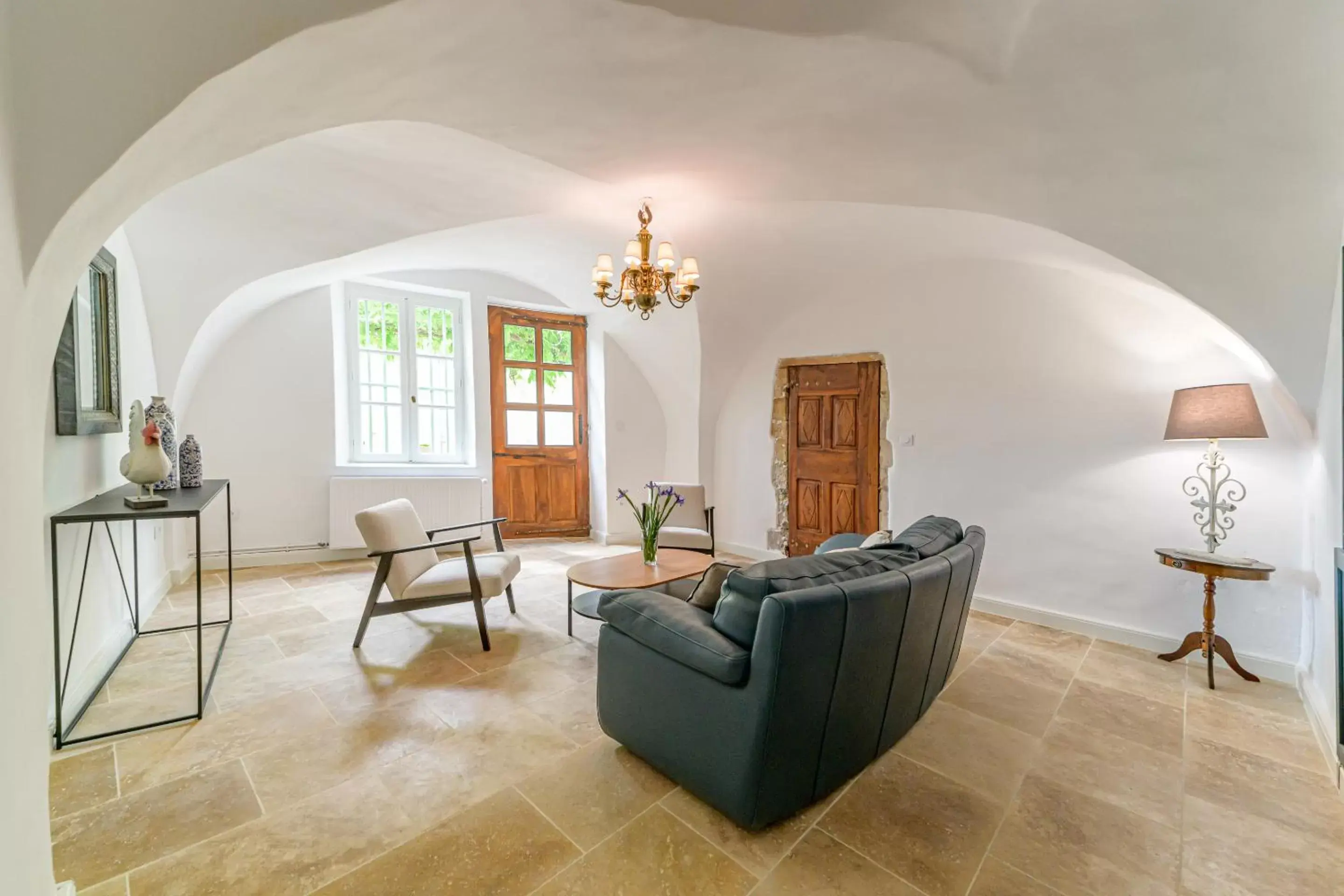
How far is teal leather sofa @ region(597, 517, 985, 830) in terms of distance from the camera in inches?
63.1

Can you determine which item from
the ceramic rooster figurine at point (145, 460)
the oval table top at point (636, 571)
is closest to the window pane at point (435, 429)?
the oval table top at point (636, 571)

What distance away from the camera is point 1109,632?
3.31 metres

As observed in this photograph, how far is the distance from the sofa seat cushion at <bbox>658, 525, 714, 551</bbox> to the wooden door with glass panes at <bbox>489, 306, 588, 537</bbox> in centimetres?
205

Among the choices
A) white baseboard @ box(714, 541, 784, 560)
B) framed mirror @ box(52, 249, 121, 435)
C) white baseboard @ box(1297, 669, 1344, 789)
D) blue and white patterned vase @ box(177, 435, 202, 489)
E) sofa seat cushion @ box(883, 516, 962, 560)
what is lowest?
white baseboard @ box(1297, 669, 1344, 789)

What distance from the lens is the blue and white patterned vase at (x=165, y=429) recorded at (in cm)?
274

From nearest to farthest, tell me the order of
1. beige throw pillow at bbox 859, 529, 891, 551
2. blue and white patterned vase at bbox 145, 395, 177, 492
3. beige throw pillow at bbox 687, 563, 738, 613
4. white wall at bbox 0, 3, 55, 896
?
white wall at bbox 0, 3, 55, 896 < beige throw pillow at bbox 687, 563, 738, 613 < beige throw pillow at bbox 859, 529, 891, 551 < blue and white patterned vase at bbox 145, 395, 177, 492

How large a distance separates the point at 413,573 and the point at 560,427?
320 cm

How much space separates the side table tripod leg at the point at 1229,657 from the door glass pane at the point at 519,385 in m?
5.59

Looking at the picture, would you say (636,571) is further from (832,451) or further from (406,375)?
(406,375)

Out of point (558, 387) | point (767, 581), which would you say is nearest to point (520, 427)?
point (558, 387)

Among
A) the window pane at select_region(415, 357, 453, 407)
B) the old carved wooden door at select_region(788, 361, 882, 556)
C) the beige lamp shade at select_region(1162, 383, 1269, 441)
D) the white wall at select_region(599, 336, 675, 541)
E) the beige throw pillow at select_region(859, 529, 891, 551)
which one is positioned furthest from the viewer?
the white wall at select_region(599, 336, 675, 541)

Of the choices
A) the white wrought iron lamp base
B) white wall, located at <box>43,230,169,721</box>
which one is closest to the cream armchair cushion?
white wall, located at <box>43,230,169,721</box>

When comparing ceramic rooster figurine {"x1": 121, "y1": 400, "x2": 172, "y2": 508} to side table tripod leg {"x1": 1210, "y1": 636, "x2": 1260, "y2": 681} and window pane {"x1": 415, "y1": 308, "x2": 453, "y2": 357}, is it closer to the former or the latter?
window pane {"x1": 415, "y1": 308, "x2": 453, "y2": 357}

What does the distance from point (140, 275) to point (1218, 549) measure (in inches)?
255
